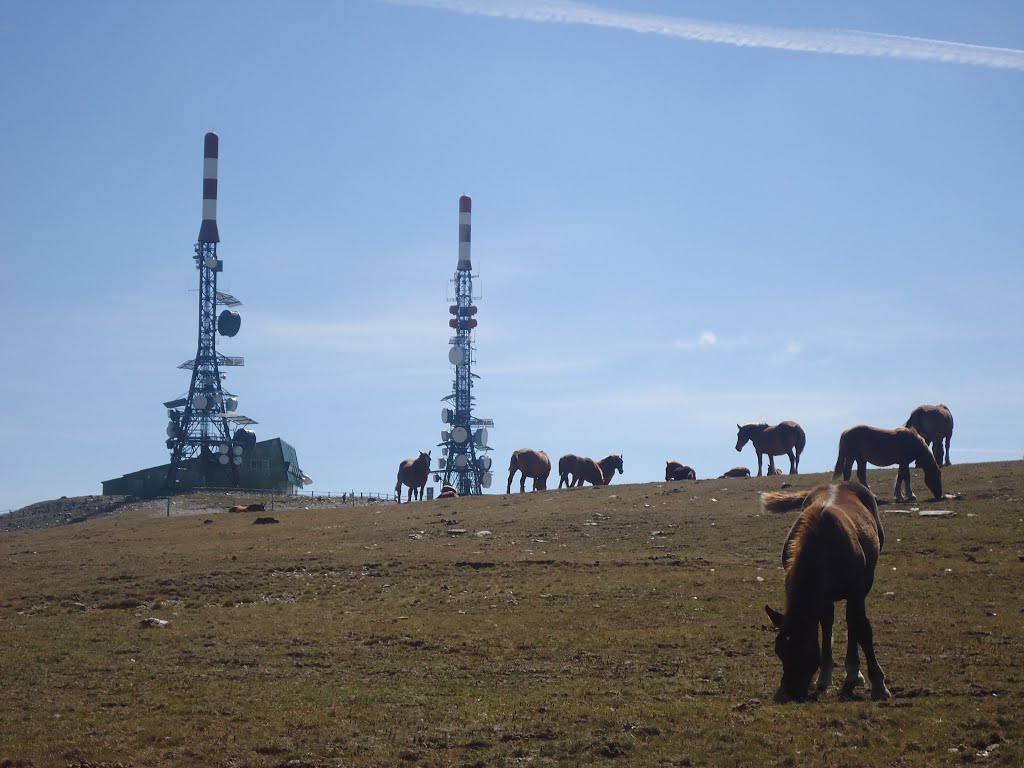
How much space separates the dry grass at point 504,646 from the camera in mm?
13852

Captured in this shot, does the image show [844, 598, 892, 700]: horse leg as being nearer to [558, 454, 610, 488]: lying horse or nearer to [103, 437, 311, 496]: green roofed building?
[558, 454, 610, 488]: lying horse

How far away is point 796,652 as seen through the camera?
1431 centimetres

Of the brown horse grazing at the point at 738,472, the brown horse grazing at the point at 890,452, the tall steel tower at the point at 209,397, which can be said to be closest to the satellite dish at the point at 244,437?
the tall steel tower at the point at 209,397

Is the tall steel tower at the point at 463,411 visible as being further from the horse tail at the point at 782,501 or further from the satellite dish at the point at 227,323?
the horse tail at the point at 782,501

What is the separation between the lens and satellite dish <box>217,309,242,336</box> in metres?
106

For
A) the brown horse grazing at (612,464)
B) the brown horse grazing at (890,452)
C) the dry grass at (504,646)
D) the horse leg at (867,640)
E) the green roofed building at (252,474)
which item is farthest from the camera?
the green roofed building at (252,474)

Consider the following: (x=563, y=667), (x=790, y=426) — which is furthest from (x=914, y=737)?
(x=790, y=426)

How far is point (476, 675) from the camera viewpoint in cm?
1855

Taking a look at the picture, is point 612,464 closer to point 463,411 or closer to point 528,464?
point 528,464

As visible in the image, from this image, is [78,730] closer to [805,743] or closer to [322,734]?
[322,734]

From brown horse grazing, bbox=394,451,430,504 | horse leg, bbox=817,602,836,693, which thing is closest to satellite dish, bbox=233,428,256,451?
brown horse grazing, bbox=394,451,430,504

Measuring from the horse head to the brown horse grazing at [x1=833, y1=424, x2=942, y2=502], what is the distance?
21.4m

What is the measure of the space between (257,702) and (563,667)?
509 centimetres

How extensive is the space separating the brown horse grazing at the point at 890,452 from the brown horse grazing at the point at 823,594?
20.4 metres
